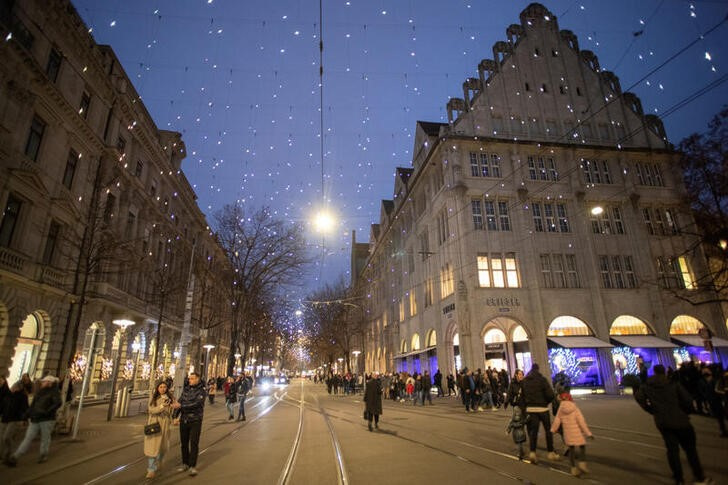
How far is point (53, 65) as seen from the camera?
19.8m

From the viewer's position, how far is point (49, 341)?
1964 centimetres

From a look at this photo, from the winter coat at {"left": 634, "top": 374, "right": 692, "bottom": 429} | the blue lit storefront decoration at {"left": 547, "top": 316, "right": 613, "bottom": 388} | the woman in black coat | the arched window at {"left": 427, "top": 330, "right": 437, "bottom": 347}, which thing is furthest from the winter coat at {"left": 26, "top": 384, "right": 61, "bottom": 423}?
the blue lit storefront decoration at {"left": 547, "top": 316, "right": 613, "bottom": 388}

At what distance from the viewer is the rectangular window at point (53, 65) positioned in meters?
19.4

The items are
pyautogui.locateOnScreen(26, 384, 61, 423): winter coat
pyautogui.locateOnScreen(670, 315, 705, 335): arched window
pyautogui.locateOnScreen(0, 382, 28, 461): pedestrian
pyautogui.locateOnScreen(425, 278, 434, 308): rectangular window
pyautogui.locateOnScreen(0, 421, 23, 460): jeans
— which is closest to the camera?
pyautogui.locateOnScreen(0, 421, 23, 460): jeans

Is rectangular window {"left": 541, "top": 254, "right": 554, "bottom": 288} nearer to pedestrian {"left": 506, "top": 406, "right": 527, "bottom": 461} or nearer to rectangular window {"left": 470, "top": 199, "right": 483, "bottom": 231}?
rectangular window {"left": 470, "top": 199, "right": 483, "bottom": 231}

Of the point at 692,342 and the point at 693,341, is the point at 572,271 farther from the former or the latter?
the point at 693,341

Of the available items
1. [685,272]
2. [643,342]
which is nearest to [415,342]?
[643,342]

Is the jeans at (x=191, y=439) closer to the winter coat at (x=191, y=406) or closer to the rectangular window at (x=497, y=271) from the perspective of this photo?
the winter coat at (x=191, y=406)

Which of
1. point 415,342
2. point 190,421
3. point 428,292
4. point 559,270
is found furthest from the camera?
point 415,342

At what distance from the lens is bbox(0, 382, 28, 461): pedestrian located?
8.70 metres

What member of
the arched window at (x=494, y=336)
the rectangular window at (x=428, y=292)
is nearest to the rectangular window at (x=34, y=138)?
the rectangular window at (x=428, y=292)

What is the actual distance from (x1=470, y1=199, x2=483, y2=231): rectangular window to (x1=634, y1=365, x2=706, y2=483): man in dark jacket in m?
22.4

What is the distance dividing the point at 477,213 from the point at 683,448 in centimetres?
2362

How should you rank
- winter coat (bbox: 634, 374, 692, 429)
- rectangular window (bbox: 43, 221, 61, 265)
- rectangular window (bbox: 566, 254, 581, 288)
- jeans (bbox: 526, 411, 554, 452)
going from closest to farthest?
winter coat (bbox: 634, 374, 692, 429) → jeans (bbox: 526, 411, 554, 452) → rectangular window (bbox: 43, 221, 61, 265) → rectangular window (bbox: 566, 254, 581, 288)
